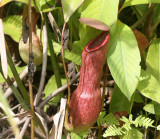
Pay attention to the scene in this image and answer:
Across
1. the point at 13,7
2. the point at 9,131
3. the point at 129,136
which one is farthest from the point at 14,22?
the point at 129,136

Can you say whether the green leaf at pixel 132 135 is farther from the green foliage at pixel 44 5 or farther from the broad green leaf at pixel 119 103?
the green foliage at pixel 44 5

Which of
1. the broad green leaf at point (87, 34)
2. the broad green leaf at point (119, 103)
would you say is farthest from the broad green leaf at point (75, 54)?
the broad green leaf at point (119, 103)

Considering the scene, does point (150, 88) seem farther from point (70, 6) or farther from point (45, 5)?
point (45, 5)

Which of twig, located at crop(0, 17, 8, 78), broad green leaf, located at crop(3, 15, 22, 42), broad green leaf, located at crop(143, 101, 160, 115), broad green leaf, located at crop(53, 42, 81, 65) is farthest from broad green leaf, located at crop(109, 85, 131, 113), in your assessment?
broad green leaf, located at crop(3, 15, 22, 42)

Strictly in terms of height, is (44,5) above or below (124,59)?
above

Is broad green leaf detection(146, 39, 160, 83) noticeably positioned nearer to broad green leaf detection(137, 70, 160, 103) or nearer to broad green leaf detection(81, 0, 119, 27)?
broad green leaf detection(137, 70, 160, 103)

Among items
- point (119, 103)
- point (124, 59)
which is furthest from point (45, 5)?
point (119, 103)
